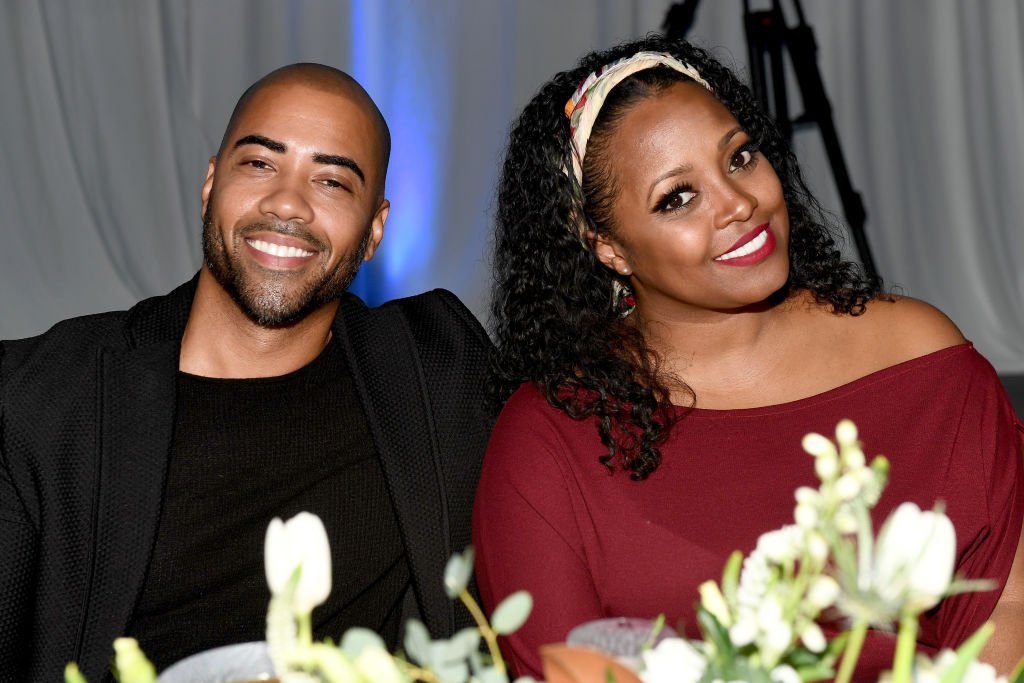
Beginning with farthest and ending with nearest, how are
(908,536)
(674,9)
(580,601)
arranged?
(674,9), (580,601), (908,536)

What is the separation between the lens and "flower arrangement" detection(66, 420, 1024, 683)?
57 centimetres

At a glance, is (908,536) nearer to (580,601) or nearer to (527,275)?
(580,601)

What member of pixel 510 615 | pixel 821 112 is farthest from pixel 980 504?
pixel 821 112

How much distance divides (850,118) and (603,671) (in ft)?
18.1

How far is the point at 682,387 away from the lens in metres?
1.77

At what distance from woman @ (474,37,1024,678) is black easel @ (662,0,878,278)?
3691mm

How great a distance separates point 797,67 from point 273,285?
424 centimetres

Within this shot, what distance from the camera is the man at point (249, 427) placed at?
1611mm

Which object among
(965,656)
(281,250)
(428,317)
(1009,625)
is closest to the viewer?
(965,656)

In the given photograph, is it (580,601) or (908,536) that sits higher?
(908,536)

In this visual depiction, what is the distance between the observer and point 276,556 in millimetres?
590

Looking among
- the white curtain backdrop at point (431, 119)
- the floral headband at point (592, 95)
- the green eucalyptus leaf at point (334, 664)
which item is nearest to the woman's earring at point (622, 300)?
the floral headband at point (592, 95)

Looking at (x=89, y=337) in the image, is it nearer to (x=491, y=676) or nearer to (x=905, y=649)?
(x=491, y=676)

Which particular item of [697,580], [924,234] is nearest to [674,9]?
[924,234]
